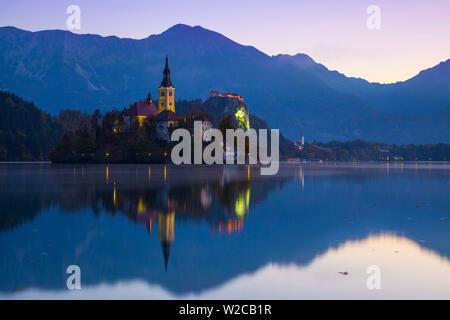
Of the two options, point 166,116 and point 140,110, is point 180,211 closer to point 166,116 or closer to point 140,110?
point 166,116

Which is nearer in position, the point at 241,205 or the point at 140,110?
the point at 241,205

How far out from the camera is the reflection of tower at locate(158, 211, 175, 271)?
17864mm

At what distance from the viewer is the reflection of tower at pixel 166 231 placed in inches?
703

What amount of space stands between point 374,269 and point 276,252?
13.6 ft

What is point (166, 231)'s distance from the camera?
71.8 feet

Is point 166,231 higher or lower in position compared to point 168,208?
lower

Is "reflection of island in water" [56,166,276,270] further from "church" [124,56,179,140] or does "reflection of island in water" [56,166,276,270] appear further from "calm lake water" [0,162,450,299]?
"church" [124,56,179,140]

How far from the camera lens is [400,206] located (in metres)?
33.8

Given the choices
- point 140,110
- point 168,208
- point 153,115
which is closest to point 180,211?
point 168,208

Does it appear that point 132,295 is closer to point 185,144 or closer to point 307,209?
point 307,209

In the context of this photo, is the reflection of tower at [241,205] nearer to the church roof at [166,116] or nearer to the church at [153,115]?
the church at [153,115]

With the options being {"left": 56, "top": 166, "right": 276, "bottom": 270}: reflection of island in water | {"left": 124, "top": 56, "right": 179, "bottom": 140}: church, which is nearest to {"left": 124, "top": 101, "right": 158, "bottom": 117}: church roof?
{"left": 124, "top": 56, "right": 179, "bottom": 140}: church
